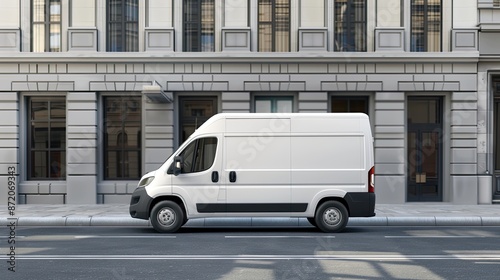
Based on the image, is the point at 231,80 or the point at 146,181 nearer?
the point at 146,181

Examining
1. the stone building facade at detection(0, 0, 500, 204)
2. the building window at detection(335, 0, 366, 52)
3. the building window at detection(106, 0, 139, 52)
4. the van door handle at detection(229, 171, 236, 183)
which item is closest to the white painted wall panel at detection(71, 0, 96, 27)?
the stone building facade at detection(0, 0, 500, 204)

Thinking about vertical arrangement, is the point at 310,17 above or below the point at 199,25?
above

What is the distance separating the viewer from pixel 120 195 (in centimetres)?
1794

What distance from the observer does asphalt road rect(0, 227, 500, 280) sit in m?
7.26

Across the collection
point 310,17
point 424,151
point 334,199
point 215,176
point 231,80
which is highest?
point 310,17

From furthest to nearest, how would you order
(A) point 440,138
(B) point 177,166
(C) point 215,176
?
(A) point 440,138
(C) point 215,176
(B) point 177,166

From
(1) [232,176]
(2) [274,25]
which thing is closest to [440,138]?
(2) [274,25]

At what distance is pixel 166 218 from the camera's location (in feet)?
38.0

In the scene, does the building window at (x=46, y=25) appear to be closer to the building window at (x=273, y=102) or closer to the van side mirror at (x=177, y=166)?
the building window at (x=273, y=102)

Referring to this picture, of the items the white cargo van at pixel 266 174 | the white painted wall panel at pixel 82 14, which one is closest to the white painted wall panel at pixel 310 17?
the white cargo van at pixel 266 174

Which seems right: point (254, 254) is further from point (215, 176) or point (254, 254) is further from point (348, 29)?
point (348, 29)

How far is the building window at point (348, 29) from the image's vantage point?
18.3 meters

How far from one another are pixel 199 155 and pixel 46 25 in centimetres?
985

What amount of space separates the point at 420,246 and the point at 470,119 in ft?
31.5
